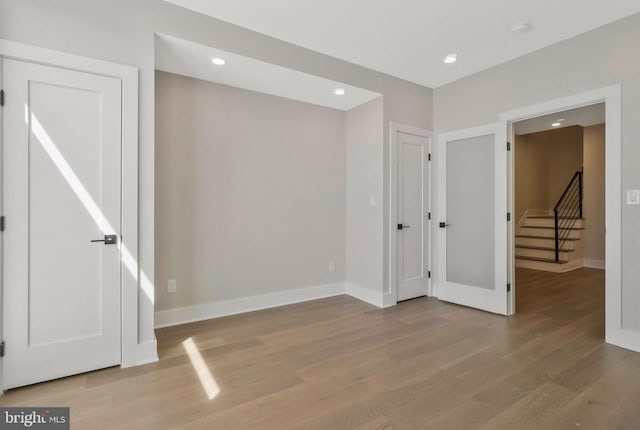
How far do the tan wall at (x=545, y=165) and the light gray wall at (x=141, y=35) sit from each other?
268 inches

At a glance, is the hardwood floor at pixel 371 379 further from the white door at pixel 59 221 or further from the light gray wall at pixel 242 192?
the light gray wall at pixel 242 192

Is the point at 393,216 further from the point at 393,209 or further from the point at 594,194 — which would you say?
the point at 594,194

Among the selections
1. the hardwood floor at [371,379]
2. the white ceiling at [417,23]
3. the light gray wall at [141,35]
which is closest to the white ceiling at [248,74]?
the light gray wall at [141,35]

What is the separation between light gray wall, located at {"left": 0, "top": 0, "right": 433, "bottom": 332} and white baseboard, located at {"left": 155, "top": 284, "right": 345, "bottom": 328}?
79cm

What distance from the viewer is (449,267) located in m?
4.13

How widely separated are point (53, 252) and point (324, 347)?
2.16 metres

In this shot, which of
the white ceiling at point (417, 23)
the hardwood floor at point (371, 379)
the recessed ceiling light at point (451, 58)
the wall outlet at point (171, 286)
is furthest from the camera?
the recessed ceiling light at point (451, 58)

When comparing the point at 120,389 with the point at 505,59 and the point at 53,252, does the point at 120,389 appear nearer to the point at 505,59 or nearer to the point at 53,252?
the point at 53,252

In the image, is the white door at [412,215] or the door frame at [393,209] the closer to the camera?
the door frame at [393,209]

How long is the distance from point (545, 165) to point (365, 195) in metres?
6.58

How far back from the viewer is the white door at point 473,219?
361 centimetres

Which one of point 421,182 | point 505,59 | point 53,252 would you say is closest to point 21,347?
point 53,252

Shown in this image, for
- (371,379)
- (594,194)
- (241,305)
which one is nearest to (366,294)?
(241,305)

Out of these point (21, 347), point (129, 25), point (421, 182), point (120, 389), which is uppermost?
point (129, 25)
